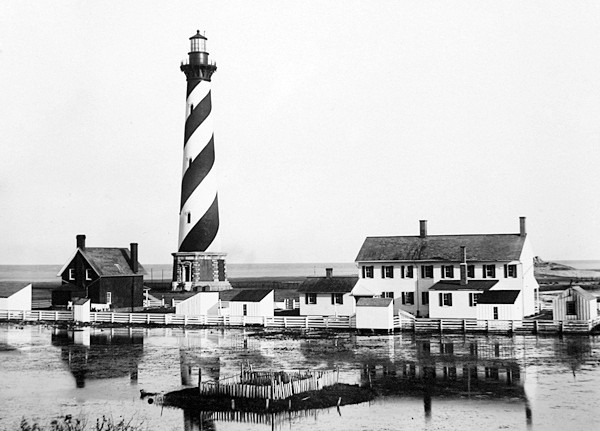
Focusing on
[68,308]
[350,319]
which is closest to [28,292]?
[68,308]

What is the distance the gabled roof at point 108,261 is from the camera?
196ft

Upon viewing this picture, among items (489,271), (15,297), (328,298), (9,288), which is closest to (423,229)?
(489,271)

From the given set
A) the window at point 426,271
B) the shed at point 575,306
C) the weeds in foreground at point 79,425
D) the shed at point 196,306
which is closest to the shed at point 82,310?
the shed at point 196,306

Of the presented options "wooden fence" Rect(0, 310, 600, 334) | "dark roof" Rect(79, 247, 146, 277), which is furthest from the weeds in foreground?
"dark roof" Rect(79, 247, 146, 277)

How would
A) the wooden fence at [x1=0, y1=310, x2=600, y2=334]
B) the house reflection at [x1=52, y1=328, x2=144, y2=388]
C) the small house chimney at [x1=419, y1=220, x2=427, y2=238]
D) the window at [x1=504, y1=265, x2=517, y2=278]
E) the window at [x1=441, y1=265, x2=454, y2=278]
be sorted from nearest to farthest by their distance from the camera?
the house reflection at [x1=52, y1=328, x2=144, y2=388]
the wooden fence at [x1=0, y1=310, x2=600, y2=334]
the window at [x1=504, y1=265, x2=517, y2=278]
the window at [x1=441, y1=265, x2=454, y2=278]
the small house chimney at [x1=419, y1=220, x2=427, y2=238]

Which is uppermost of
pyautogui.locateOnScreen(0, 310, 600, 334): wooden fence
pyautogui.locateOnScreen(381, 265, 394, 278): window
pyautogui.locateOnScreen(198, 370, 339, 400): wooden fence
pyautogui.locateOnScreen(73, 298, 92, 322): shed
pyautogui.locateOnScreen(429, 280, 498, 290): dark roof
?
pyautogui.locateOnScreen(381, 265, 394, 278): window

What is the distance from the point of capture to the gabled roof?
196 ft

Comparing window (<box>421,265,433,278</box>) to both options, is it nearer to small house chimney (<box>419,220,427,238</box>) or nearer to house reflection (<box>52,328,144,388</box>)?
small house chimney (<box>419,220,427,238</box>)

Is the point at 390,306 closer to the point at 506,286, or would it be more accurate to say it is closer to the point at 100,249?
the point at 506,286

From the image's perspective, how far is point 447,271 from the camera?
2111 inches

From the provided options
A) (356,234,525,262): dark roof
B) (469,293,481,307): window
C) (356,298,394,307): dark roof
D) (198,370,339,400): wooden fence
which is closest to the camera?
(198,370,339,400): wooden fence

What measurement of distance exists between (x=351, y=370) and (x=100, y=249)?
33.2 m

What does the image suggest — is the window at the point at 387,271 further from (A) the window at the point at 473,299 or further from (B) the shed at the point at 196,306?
(B) the shed at the point at 196,306

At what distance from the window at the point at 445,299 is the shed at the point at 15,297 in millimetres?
29725
